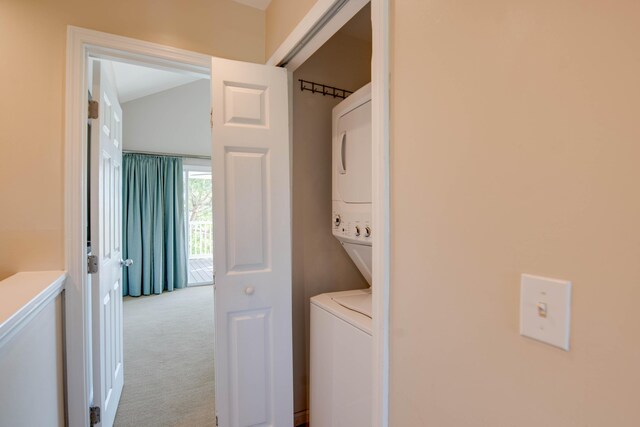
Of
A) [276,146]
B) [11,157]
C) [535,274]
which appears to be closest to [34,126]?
[11,157]

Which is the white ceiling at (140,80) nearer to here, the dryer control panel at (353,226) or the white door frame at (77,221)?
the white door frame at (77,221)

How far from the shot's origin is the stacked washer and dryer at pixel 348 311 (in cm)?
126

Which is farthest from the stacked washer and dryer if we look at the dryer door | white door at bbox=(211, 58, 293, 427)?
white door at bbox=(211, 58, 293, 427)

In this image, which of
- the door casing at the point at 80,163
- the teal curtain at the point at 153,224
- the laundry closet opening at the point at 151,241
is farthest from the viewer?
the teal curtain at the point at 153,224

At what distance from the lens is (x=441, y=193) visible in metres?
0.74

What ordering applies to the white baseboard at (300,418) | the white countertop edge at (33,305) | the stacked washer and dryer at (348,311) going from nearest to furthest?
the white countertop edge at (33,305) < the stacked washer and dryer at (348,311) < the white baseboard at (300,418)

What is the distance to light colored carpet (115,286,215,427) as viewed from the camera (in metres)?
2.02

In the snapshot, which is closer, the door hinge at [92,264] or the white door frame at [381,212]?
the white door frame at [381,212]

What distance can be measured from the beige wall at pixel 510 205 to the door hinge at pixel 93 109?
149 cm

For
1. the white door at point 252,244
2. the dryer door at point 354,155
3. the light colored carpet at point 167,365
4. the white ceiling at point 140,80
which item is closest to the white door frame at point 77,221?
the white door at point 252,244

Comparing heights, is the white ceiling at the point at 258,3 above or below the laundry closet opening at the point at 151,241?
above

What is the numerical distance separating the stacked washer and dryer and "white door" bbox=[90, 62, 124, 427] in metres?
1.09

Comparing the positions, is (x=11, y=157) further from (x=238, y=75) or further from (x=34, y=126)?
(x=238, y=75)

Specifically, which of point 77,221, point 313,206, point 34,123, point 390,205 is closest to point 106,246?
point 77,221
